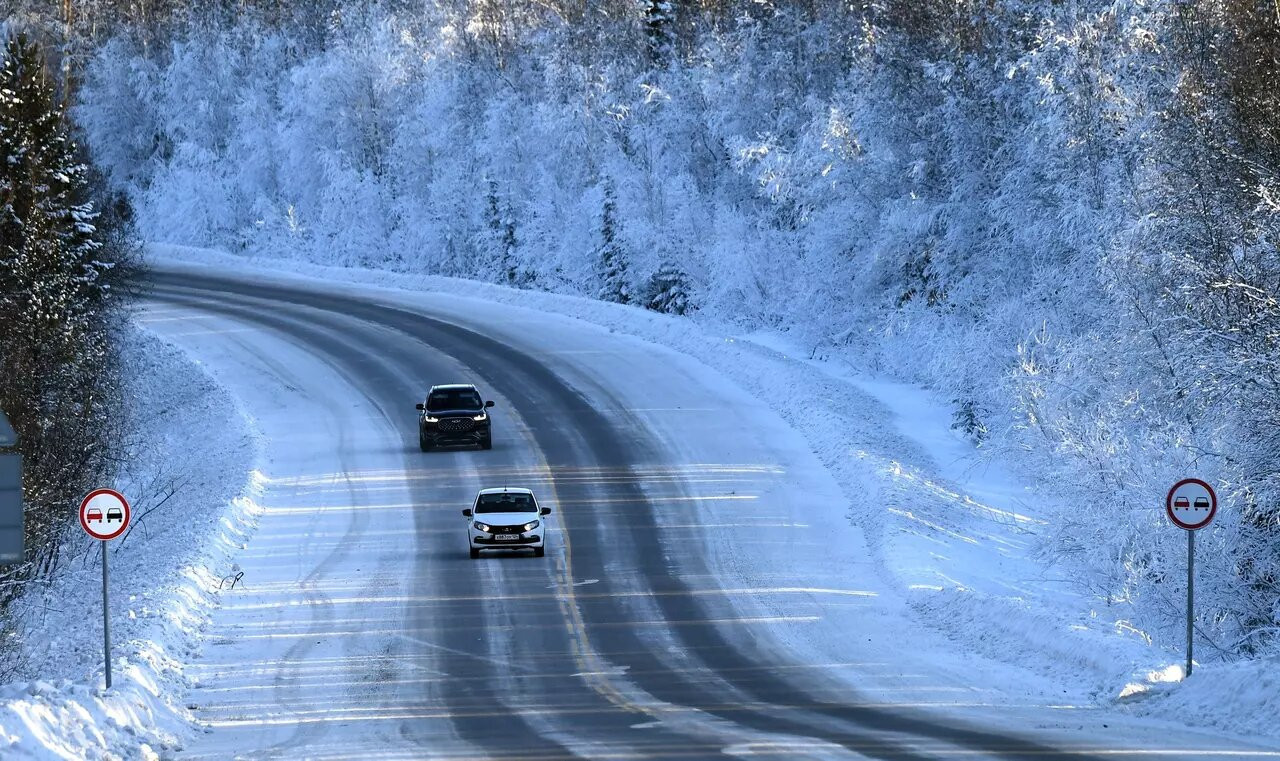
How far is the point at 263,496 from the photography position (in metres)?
33.8

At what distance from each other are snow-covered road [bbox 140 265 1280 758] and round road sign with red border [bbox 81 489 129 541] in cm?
245

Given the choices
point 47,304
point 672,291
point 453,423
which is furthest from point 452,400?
point 672,291

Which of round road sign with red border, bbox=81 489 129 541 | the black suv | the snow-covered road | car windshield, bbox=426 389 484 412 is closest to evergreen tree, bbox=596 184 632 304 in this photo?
the snow-covered road

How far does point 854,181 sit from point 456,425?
22690 millimetres

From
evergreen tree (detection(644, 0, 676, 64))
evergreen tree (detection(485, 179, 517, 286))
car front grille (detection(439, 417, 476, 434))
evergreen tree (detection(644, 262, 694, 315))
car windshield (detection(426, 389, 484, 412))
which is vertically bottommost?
car front grille (detection(439, 417, 476, 434))

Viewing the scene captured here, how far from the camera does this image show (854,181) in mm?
54938

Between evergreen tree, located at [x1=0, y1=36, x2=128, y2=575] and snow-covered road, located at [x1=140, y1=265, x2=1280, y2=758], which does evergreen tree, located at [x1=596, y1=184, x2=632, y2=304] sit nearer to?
snow-covered road, located at [x1=140, y1=265, x2=1280, y2=758]

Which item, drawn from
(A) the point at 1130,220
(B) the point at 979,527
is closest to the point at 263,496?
(B) the point at 979,527

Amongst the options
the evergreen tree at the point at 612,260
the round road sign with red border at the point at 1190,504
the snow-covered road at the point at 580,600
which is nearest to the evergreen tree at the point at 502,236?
the evergreen tree at the point at 612,260

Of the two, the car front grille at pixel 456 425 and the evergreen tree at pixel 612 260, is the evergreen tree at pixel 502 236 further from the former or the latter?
the car front grille at pixel 456 425

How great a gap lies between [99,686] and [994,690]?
34.0 feet

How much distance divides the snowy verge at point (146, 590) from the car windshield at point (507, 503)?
473 cm

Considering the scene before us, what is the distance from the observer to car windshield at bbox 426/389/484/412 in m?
37.9

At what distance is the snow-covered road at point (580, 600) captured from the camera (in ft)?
54.7
